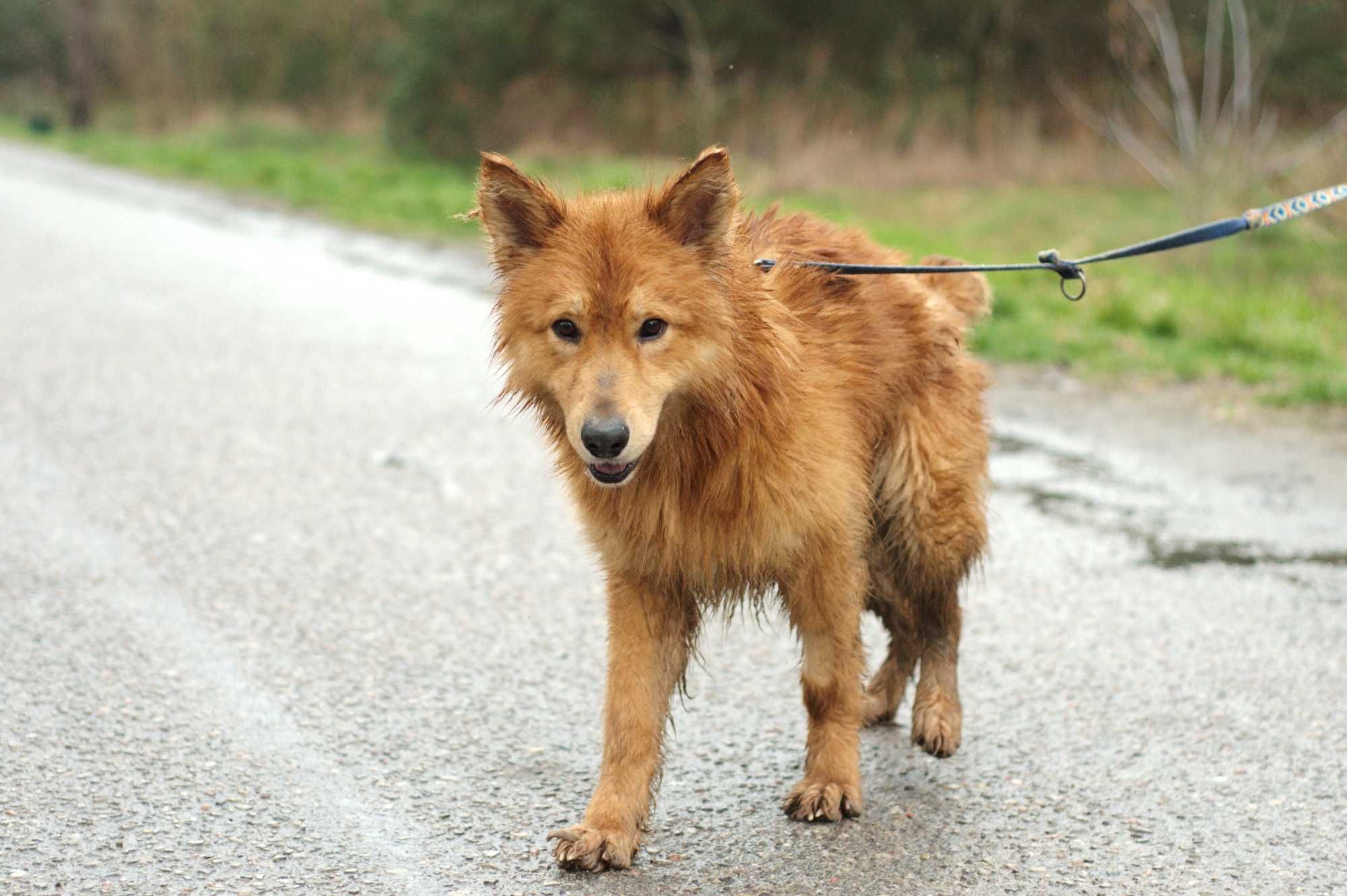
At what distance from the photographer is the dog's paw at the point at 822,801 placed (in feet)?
12.2

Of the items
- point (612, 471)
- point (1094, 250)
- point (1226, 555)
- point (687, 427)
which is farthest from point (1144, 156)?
point (612, 471)

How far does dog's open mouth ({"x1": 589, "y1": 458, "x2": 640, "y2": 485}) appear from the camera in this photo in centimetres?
336

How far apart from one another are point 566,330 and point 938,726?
5.45ft

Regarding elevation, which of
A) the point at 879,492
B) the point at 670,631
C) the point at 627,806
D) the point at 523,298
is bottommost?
the point at 627,806

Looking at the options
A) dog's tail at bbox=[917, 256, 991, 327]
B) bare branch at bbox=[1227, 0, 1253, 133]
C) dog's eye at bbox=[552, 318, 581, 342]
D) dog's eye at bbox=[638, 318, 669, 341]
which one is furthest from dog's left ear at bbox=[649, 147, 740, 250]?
bare branch at bbox=[1227, 0, 1253, 133]

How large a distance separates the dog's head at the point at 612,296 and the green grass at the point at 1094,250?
0.34 metres

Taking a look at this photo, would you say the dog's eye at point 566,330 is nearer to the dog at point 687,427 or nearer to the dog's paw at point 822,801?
the dog at point 687,427

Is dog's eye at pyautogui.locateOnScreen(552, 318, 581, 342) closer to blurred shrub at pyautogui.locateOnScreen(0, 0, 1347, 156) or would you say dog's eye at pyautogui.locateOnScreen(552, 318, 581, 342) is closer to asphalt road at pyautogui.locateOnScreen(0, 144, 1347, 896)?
asphalt road at pyautogui.locateOnScreen(0, 144, 1347, 896)

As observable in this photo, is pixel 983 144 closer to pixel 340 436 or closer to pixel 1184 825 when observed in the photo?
pixel 340 436

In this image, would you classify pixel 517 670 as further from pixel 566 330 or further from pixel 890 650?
pixel 566 330

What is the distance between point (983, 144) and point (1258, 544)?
1599cm

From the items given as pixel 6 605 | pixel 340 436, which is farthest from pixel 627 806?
pixel 340 436

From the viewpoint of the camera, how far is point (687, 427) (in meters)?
3.59

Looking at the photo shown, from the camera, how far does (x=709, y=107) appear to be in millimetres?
23281
